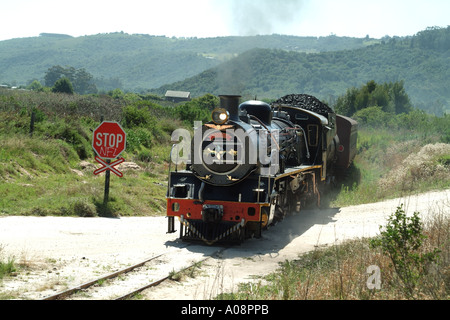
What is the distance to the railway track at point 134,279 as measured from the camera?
7.47m

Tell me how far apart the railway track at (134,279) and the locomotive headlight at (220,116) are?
2.90m

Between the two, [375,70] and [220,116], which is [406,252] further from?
[375,70]

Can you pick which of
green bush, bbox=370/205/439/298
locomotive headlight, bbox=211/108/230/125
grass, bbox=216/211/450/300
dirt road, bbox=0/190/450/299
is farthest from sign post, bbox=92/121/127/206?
green bush, bbox=370/205/439/298

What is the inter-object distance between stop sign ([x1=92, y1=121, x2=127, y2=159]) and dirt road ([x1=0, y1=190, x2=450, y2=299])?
2.35m

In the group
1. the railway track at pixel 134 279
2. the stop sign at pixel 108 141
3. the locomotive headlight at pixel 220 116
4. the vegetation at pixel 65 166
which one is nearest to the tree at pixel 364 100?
the vegetation at pixel 65 166

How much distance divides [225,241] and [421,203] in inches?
319

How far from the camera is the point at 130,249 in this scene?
35.9 feet

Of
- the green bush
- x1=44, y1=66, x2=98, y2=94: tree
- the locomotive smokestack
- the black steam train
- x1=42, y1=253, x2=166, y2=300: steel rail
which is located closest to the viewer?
x1=42, y1=253, x2=166, y2=300: steel rail

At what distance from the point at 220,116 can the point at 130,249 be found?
11.5 ft

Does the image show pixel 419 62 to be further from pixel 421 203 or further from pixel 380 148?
pixel 421 203

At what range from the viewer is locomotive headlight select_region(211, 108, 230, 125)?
11.8 m

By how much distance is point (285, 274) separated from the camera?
9156 mm

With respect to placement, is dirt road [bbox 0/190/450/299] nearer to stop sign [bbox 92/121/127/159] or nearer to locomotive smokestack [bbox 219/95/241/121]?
stop sign [bbox 92/121/127/159]

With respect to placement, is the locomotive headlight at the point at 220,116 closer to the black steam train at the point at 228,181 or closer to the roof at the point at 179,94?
the black steam train at the point at 228,181
